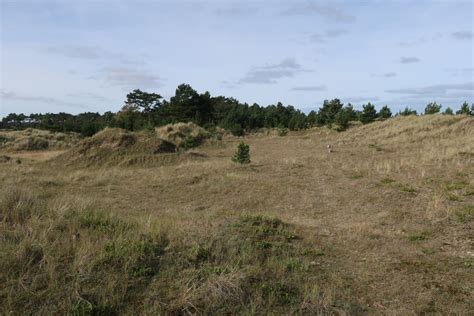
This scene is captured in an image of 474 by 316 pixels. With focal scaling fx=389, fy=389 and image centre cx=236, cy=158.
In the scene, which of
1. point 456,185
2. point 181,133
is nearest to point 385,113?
point 181,133

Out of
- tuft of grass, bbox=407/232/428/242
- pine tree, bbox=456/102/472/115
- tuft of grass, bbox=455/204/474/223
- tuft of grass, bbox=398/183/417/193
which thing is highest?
pine tree, bbox=456/102/472/115

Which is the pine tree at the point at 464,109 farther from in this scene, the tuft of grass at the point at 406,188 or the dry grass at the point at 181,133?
the tuft of grass at the point at 406,188

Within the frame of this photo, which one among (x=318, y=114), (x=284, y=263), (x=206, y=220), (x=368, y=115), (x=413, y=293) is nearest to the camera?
(x=413, y=293)

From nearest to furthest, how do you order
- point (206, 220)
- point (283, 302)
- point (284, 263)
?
point (283, 302)
point (284, 263)
point (206, 220)

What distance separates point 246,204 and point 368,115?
2843 cm

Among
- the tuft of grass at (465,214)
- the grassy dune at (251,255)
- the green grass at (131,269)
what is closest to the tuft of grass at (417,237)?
the grassy dune at (251,255)

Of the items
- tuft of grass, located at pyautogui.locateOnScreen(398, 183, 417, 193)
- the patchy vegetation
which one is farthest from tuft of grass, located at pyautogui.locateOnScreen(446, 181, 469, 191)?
the patchy vegetation

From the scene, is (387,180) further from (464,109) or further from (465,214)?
(464,109)

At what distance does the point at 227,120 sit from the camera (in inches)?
1751

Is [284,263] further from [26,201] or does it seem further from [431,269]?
[26,201]

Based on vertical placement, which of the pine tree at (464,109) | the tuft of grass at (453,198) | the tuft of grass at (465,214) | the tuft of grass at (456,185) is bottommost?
the tuft of grass at (465,214)

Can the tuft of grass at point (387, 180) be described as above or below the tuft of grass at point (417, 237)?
above

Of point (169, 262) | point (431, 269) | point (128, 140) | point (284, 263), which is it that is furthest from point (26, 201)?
point (128, 140)

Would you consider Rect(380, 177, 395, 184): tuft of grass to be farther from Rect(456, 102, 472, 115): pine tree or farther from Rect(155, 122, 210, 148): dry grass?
Rect(456, 102, 472, 115): pine tree
